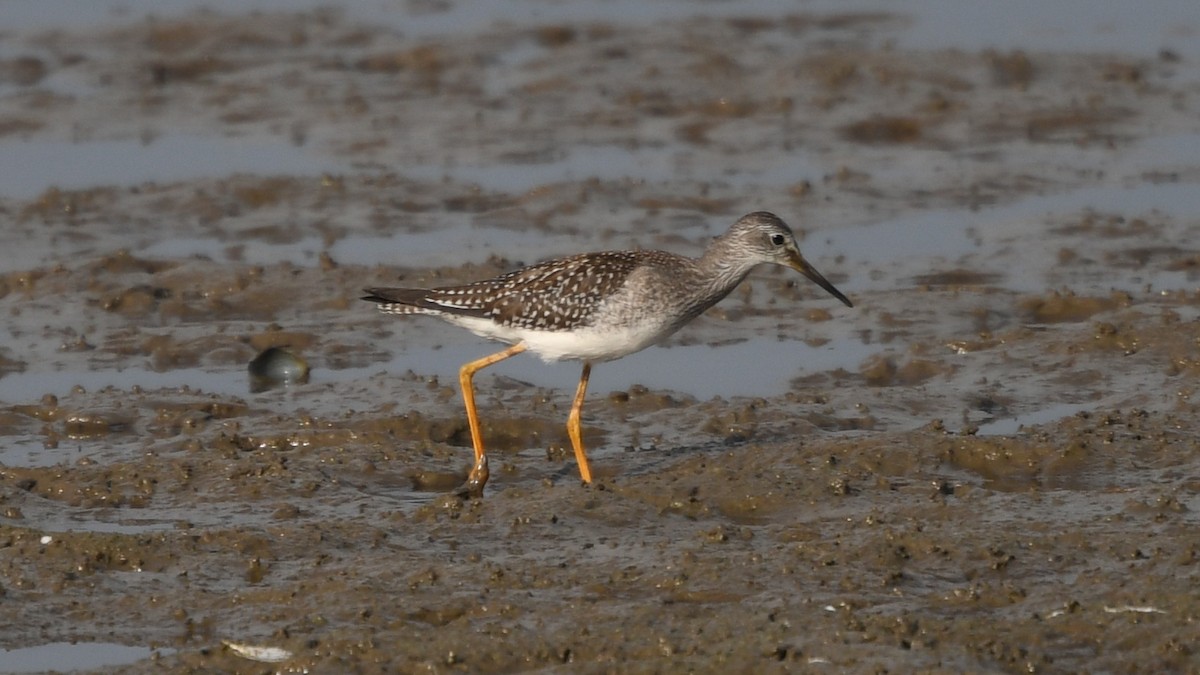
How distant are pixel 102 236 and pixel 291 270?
207 cm

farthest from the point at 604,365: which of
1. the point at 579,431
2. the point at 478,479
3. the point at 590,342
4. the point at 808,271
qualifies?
the point at 478,479

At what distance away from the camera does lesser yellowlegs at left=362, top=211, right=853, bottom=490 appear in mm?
10375

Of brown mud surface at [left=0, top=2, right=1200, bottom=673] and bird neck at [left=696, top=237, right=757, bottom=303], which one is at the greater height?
bird neck at [left=696, top=237, right=757, bottom=303]

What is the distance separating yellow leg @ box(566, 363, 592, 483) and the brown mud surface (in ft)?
0.79

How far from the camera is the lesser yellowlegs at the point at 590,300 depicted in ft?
34.0

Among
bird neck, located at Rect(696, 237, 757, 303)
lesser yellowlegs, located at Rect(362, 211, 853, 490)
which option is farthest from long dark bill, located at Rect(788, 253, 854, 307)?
bird neck, located at Rect(696, 237, 757, 303)

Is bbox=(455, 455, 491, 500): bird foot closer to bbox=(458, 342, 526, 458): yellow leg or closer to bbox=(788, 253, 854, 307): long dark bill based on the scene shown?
bbox=(458, 342, 526, 458): yellow leg

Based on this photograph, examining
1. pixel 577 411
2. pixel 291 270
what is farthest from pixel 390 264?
pixel 577 411

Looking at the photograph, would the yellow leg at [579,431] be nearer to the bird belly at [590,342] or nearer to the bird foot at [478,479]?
the bird belly at [590,342]

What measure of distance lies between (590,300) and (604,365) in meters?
2.65

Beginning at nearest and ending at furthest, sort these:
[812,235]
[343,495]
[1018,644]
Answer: [1018,644], [343,495], [812,235]

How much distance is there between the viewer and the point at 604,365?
42.7 feet

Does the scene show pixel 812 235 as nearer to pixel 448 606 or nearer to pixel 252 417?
pixel 252 417

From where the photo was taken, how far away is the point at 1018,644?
7.62 metres
